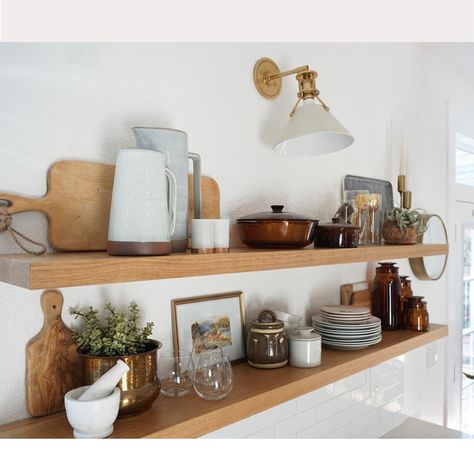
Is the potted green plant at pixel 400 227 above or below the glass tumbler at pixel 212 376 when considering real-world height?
above

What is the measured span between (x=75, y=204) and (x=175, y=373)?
17.2 inches

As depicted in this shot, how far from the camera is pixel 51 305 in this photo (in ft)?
2.84

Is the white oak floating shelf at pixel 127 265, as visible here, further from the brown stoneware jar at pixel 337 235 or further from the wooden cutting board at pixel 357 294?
the wooden cutting board at pixel 357 294

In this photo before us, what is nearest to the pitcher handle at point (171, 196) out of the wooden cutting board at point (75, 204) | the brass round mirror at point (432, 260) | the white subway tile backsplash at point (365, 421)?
the wooden cutting board at point (75, 204)

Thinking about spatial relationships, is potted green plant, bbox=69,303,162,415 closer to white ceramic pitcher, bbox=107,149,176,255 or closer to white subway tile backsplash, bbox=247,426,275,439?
white ceramic pitcher, bbox=107,149,176,255

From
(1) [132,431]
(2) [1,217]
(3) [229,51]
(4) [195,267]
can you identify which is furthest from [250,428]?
(3) [229,51]

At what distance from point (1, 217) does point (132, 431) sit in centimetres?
46

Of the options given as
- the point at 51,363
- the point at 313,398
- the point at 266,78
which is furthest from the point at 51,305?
the point at 313,398

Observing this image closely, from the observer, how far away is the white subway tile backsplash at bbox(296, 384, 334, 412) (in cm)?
143

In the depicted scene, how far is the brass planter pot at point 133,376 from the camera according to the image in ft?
2.68

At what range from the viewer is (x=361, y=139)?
166cm

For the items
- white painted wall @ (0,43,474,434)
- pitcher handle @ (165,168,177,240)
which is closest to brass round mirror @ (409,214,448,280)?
white painted wall @ (0,43,474,434)

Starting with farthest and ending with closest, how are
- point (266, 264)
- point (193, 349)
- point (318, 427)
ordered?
point (318, 427) → point (193, 349) → point (266, 264)

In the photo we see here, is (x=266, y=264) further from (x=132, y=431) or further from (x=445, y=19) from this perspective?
(x=445, y=19)
